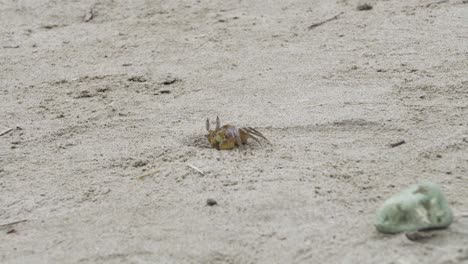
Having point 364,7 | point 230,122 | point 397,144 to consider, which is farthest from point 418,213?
point 364,7

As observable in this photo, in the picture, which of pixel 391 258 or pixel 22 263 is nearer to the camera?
pixel 391 258

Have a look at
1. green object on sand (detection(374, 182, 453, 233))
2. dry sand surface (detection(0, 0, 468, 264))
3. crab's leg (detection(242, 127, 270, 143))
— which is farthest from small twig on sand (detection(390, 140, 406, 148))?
green object on sand (detection(374, 182, 453, 233))

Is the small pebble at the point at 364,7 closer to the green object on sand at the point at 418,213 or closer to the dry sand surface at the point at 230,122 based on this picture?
the dry sand surface at the point at 230,122

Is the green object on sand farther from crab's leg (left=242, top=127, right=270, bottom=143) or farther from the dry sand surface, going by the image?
crab's leg (left=242, top=127, right=270, bottom=143)

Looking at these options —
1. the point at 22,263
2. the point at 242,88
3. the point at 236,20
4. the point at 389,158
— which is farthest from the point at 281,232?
the point at 236,20

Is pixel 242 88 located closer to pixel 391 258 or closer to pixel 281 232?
pixel 281 232

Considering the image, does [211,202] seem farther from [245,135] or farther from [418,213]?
[418,213]
